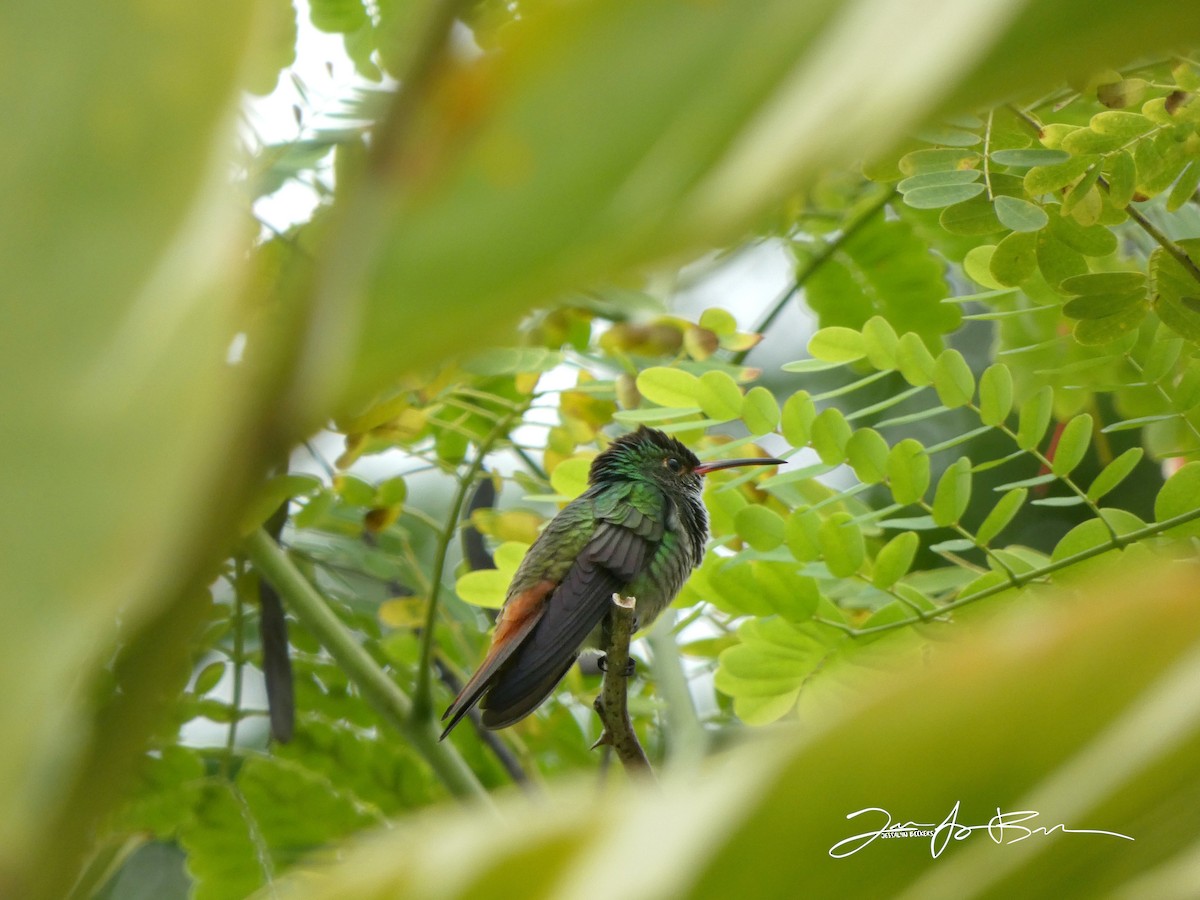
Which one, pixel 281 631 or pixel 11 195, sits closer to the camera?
pixel 11 195

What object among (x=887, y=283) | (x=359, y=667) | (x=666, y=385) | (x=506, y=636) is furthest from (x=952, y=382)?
(x=359, y=667)

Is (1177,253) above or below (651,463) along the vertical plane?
below

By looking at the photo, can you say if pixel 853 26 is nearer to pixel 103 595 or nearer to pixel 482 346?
pixel 482 346

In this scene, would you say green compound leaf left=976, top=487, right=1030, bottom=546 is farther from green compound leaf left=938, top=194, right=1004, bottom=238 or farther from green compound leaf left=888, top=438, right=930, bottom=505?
green compound leaf left=938, top=194, right=1004, bottom=238

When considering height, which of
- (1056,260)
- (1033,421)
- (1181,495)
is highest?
(1056,260)

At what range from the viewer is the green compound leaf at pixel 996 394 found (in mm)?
1993

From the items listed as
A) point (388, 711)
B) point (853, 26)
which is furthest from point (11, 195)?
point (388, 711)

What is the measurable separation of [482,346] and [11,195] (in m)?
0.13

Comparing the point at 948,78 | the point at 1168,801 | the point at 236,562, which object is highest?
the point at 236,562

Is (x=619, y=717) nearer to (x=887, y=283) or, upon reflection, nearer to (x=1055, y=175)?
(x=1055, y=175)

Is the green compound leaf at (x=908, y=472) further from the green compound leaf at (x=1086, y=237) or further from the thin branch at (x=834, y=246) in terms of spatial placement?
the thin branch at (x=834, y=246)

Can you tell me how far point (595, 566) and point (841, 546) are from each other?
85cm

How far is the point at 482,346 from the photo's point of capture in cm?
31

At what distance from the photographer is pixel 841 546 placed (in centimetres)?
206
